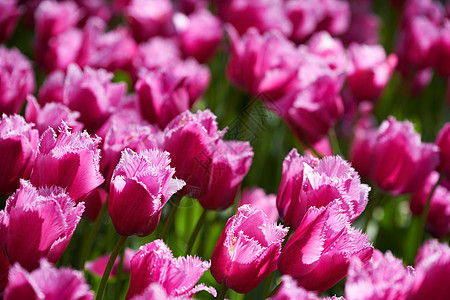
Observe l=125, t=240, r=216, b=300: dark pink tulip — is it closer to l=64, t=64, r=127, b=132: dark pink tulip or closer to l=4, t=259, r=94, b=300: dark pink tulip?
l=4, t=259, r=94, b=300: dark pink tulip

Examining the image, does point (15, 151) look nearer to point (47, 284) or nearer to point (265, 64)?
point (47, 284)

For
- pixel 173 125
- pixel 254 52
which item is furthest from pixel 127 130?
pixel 254 52

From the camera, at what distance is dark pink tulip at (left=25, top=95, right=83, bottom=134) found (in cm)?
71

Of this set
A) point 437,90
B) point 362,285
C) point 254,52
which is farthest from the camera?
point 437,90

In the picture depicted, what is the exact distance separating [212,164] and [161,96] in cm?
22

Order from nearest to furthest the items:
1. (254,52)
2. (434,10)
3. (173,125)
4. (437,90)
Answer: (173,125)
(254,52)
(434,10)
(437,90)

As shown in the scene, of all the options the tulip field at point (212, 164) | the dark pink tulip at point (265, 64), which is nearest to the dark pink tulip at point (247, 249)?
the tulip field at point (212, 164)

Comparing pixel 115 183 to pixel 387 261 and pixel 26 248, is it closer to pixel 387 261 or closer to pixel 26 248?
pixel 26 248

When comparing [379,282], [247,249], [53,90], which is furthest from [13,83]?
[379,282]

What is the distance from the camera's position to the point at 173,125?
67 centimetres

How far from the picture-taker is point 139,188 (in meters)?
0.54

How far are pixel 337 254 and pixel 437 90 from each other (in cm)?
157

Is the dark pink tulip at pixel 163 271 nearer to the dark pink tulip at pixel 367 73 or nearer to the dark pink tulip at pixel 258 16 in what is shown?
the dark pink tulip at pixel 367 73

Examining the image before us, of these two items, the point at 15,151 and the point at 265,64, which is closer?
the point at 15,151
